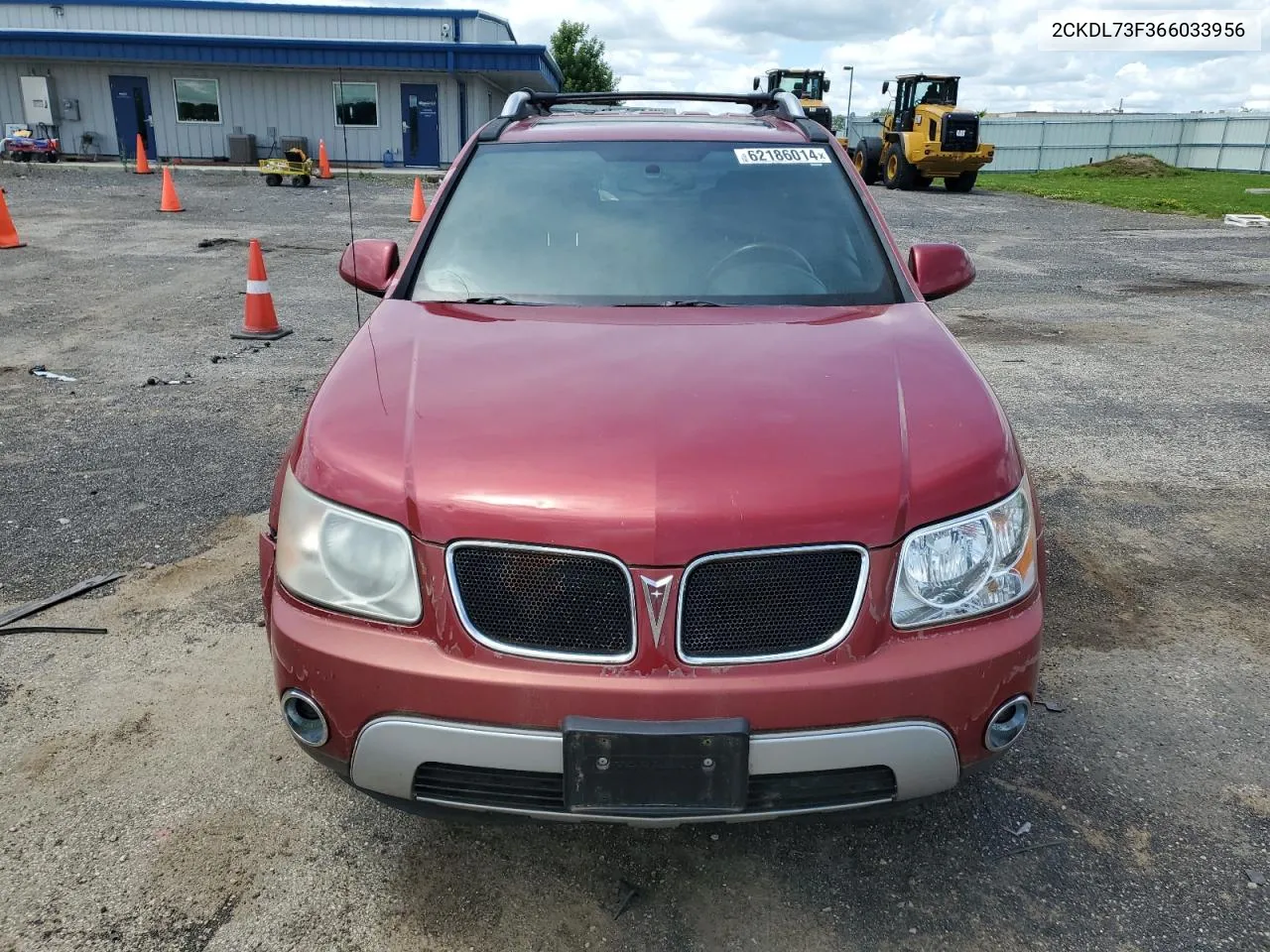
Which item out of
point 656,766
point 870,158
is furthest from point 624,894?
point 870,158

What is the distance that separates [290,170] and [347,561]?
74.7 ft

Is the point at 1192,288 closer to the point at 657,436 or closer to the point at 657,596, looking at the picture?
the point at 657,436

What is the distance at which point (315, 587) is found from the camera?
6.58ft

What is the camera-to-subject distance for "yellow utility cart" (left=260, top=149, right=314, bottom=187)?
72.6 ft

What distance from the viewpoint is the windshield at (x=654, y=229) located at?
9.72ft

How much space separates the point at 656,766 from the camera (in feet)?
6.00

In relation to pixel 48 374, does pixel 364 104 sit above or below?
above

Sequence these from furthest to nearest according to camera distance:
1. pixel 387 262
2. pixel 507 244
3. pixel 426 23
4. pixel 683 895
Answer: pixel 426 23 < pixel 387 262 < pixel 507 244 < pixel 683 895

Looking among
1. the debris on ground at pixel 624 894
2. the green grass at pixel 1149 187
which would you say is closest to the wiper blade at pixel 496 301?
the debris on ground at pixel 624 894

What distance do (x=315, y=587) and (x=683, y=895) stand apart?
1.11 metres

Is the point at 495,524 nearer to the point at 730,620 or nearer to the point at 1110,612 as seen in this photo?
the point at 730,620

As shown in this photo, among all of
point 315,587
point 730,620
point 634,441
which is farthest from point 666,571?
point 315,587

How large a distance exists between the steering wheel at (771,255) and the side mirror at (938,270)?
0.43 m

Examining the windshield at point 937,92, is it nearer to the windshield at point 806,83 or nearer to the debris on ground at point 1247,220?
the windshield at point 806,83
